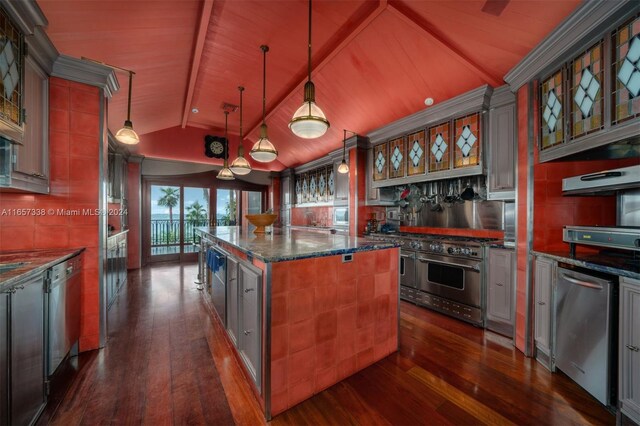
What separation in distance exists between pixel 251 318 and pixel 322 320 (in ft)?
1.62

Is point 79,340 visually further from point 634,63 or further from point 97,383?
point 634,63

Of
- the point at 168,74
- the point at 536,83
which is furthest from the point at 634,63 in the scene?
the point at 168,74

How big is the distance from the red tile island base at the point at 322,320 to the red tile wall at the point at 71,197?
138 cm

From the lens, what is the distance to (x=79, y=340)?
2365 mm

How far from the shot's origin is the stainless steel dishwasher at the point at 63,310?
5.85ft

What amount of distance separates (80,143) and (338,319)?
2.69 meters

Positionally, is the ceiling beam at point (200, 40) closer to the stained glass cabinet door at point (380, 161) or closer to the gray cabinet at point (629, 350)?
the stained glass cabinet door at point (380, 161)

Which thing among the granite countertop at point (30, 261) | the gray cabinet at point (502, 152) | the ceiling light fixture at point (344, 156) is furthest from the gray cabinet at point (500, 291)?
the granite countertop at point (30, 261)

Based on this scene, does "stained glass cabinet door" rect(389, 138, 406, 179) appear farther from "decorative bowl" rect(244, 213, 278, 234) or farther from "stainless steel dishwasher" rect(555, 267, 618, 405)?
"stainless steel dishwasher" rect(555, 267, 618, 405)

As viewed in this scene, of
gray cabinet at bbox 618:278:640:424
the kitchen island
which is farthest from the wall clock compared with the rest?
gray cabinet at bbox 618:278:640:424

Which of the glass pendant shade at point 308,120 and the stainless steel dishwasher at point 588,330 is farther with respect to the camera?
the glass pendant shade at point 308,120

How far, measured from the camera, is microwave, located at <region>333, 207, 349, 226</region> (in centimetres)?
519

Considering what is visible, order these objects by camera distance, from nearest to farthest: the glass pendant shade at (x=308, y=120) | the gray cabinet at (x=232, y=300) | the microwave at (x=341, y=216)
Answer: the glass pendant shade at (x=308, y=120) → the gray cabinet at (x=232, y=300) → the microwave at (x=341, y=216)

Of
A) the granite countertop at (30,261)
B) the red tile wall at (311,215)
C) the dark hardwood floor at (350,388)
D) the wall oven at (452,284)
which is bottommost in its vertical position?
the dark hardwood floor at (350,388)
